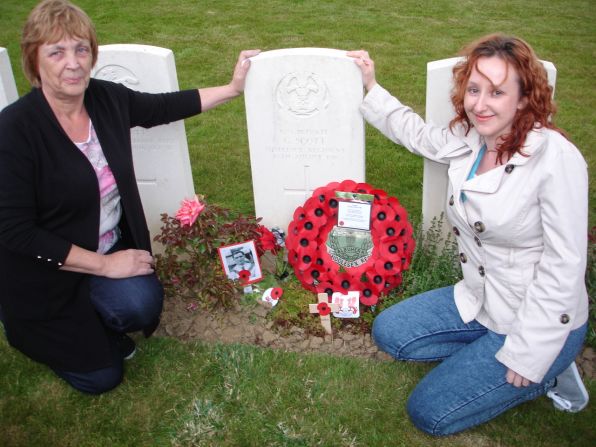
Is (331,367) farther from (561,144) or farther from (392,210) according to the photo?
(561,144)

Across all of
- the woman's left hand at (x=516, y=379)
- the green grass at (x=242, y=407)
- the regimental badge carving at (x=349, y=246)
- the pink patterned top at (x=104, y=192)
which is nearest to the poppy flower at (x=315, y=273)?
the regimental badge carving at (x=349, y=246)

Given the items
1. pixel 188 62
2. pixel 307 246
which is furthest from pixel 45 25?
pixel 188 62

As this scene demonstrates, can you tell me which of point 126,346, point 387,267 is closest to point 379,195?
point 387,267

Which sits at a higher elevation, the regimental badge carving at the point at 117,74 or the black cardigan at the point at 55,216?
the regimental badge carving at the point at 117,74

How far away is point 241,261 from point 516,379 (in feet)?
6.05

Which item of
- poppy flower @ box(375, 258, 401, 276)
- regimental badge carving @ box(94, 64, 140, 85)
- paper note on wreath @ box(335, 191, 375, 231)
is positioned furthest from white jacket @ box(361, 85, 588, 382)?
regimental badge carving @ box(94, 64, 140, 85)

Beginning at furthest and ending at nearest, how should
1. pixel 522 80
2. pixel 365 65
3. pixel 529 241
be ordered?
pixel 365 65 → pixel 529 241 → pixel 522 80

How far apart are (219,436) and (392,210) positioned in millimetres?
1682

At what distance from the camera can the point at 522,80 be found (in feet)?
8.37

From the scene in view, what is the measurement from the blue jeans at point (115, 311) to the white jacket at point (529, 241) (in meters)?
1.71

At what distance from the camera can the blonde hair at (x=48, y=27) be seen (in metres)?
2.82

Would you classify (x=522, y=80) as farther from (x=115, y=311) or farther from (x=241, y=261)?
(x=115, y=311)

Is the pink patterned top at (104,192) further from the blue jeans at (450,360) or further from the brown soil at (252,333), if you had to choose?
the blue jeans at (450,360)

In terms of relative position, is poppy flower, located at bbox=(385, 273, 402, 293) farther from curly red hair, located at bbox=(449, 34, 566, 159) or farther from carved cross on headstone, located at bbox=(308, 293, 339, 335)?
curly red hair, located at bbox=(449, 34, 566, 159)
